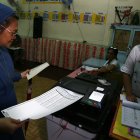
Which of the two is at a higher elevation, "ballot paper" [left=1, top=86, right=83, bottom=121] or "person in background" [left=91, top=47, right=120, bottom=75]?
"ballot paper" [left=1, top=86, right=83, bottom=121]

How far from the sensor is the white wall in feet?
10.9

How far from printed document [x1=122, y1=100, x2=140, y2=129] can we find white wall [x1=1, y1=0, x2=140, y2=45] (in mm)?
2479

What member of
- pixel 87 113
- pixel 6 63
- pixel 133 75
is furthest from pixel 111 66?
pixel 6 63

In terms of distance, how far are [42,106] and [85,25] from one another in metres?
3.08

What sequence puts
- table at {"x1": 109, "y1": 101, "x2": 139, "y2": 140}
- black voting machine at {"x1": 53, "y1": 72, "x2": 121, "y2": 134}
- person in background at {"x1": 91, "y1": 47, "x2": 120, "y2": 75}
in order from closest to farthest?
table at {"x1": 109, "y1": 101, "x2": 139, "y2": 140}, black voting machine at {"x1": 53, "y1": 72, "x2": 121, "y2": 134}, person in background at {"x1": 91, "y1": 47, "x2": 120, "y2": 75}

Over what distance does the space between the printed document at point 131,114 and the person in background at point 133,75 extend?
177 millimetres

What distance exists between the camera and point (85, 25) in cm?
364

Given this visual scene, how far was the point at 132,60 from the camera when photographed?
4.92 ft

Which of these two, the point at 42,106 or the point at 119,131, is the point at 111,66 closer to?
the point at 119,131

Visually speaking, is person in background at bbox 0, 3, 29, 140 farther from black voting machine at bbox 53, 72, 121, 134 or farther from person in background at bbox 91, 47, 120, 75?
person in background at bbox 91, 47, 120, 75

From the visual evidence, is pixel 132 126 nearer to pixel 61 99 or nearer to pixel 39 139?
pixel 61 99

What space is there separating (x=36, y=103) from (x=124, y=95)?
847mm

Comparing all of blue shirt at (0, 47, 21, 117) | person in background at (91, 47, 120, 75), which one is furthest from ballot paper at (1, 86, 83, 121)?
person in background at (91, 47, 120, 75)

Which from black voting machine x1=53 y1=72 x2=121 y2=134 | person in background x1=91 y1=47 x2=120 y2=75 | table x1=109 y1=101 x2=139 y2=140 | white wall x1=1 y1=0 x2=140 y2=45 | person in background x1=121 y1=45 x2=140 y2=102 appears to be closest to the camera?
table x1=109 y1=101 x2=139 y2=140
